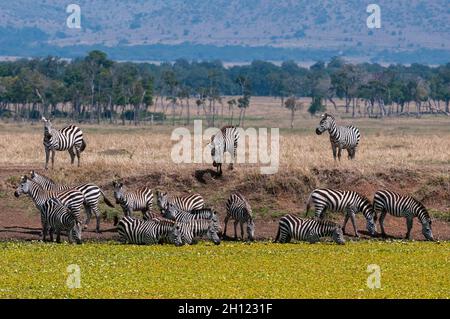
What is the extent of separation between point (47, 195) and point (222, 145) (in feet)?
23.6

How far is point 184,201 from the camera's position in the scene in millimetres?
29828

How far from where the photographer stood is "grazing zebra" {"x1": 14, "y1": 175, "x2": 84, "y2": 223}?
2820 centimetres

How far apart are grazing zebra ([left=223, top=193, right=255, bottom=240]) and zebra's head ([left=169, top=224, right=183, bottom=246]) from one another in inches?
93.5

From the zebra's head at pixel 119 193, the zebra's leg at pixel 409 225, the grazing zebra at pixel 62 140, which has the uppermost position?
the grazing zebra at pixel 62 140

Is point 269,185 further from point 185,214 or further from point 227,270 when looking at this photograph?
point 227,270

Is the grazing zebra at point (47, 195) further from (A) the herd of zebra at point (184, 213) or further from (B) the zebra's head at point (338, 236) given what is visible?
(B) the zebra's head at point (338, 236)

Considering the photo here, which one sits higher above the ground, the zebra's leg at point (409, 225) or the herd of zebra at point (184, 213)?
the herd of zebra at point (184, 213)

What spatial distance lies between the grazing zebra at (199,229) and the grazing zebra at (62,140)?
28.8 feet

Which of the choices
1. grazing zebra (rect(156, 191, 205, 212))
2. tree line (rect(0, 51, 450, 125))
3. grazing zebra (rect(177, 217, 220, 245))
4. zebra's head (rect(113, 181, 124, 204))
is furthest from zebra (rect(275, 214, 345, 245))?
tree line (rect(0, 51, 450, 125))

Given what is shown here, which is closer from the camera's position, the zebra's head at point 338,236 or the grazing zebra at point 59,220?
the grazing zebra at point 59,220

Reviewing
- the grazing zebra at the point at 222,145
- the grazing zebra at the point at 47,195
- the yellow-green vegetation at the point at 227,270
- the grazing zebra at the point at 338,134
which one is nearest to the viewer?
the yellow-green vegetation at the point at 227,270

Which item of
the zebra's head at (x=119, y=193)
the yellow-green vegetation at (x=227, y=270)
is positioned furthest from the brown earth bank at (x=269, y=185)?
the yellow-green vegetation at (x=227, y=270)

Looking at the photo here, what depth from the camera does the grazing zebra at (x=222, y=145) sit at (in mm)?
33344

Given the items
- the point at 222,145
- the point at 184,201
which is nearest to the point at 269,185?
the point at 222,145
